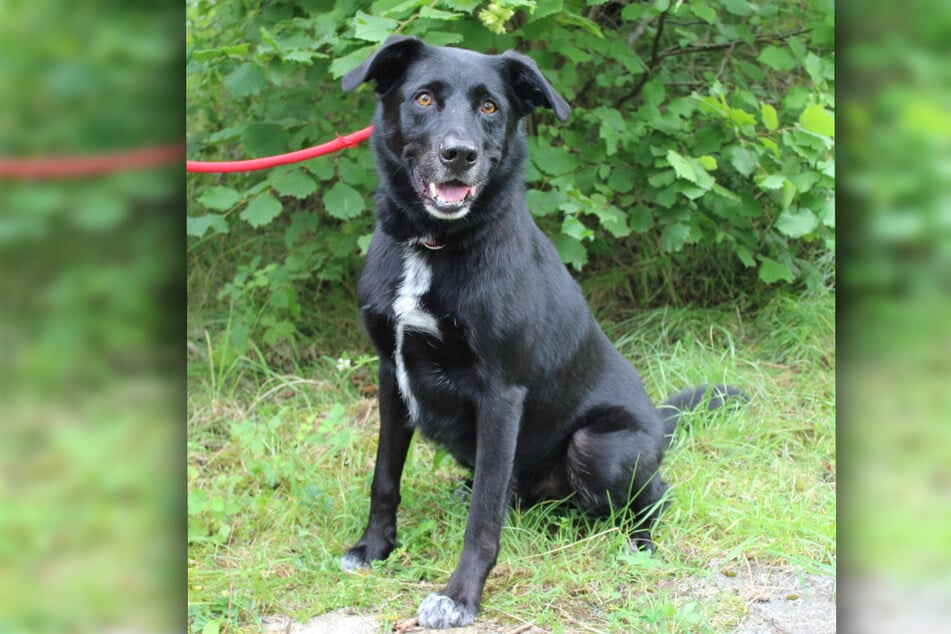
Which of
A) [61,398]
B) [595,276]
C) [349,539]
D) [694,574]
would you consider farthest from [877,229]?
[595,276]

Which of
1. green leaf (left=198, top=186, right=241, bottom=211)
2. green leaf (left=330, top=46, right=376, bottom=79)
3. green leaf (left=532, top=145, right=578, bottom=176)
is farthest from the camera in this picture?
green leaf (left=532, top=145, right=578, bottom=176)

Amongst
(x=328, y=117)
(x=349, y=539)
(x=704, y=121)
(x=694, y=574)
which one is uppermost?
(x=704, y=121)

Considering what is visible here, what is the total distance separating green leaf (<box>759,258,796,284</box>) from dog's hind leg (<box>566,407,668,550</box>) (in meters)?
1.53

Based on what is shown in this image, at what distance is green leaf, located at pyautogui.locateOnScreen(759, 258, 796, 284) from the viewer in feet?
13.1

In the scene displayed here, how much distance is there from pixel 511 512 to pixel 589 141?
2057 mm

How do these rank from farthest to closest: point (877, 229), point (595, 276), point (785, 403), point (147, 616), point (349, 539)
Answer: point (595, 276) → point (785, 403) → point (349, 539) → point (147, 616) → point (877, 229)

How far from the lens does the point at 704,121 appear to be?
3.91 m

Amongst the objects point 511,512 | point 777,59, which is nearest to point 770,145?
point 777,59

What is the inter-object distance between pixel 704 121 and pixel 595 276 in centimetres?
105

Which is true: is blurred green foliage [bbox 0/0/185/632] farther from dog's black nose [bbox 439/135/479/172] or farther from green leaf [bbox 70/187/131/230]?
dog's black nose [bbox 439/135/479/172]

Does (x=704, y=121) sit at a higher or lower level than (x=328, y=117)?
higher

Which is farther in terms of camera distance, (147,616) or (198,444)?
(198,444)

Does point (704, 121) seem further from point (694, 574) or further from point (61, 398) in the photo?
point (61, 398)

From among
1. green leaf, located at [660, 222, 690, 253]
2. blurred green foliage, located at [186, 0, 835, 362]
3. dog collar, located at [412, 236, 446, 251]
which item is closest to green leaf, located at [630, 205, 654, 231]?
blurred green foliage, located at [186, 0, 835, 362]
